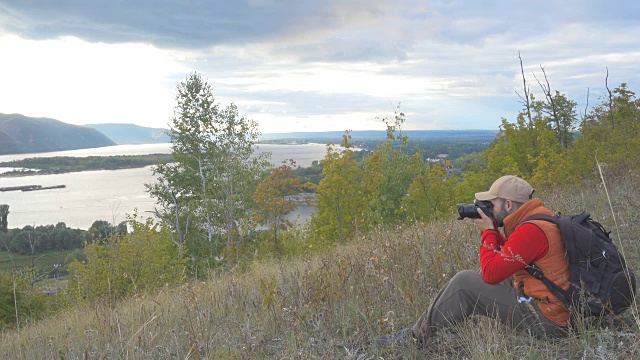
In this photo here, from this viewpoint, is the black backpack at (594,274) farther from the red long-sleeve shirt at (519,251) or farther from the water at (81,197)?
the water at (81,197)

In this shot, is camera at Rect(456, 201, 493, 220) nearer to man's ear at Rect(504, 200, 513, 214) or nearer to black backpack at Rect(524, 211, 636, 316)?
man's ear at Rect(504, 200, 513, 214)

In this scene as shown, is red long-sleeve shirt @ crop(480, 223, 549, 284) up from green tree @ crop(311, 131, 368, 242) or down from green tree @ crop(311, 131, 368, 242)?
up

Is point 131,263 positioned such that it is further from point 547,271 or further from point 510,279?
point 547,271

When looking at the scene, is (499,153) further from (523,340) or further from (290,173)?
(523,340)

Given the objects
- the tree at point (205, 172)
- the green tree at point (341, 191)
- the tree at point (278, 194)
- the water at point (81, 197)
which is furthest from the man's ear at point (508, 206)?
the water at point (81, 197)

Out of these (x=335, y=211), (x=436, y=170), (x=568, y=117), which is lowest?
(x=335, y=211)

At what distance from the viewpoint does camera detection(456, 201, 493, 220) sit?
2.91 m

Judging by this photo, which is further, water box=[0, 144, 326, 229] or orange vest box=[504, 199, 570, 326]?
water box=[0, 144, 326, 229]

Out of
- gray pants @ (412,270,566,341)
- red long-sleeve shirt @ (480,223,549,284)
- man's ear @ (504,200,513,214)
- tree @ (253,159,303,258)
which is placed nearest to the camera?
red long-sleeve shirt @ (480,223,549,284)

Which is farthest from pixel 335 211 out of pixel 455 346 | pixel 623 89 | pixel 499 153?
pixel 455 346

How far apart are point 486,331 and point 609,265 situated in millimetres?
770

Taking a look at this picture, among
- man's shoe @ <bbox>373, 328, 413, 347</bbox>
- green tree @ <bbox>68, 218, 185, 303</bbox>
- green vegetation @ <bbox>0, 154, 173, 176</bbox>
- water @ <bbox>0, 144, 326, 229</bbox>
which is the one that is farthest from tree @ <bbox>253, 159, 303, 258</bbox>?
green vegetation @ <bbox>0, 154, 173, 176</bbox>

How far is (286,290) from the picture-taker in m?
4.17

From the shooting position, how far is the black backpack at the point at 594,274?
8.34 feet
